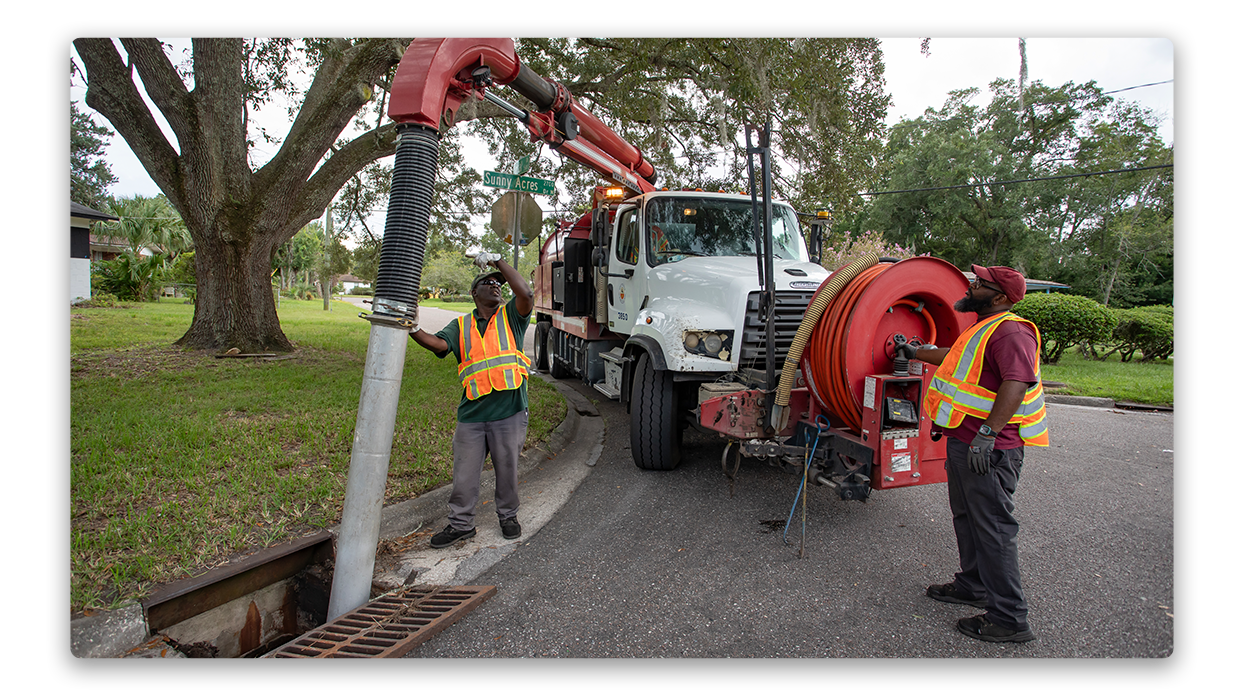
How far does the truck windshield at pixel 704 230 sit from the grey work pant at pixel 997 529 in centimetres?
330

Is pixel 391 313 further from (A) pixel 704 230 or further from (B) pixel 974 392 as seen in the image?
(A) pixel 704 230

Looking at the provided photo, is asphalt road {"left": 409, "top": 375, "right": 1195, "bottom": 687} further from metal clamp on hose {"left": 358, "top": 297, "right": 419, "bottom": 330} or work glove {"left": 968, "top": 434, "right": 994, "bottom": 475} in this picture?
metal clamp on hose {"left": 358, "top": 297, "right": 419, "bottom": 330}

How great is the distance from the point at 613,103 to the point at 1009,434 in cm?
991

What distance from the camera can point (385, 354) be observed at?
9.28ft

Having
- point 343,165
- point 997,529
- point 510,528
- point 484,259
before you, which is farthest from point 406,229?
point 343,165

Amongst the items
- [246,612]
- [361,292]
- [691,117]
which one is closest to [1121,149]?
[691,117]

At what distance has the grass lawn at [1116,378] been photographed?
8916mm

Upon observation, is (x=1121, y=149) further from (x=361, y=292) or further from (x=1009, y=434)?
(x=361, y=292)

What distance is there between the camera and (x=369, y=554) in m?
2.97

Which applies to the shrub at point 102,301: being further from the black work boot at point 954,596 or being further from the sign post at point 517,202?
the black work boot at point 954,596

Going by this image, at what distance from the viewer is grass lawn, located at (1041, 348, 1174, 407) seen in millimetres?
8916

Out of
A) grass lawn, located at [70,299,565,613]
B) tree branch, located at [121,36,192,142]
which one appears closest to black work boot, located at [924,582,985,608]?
grass lawn, located at [70,299,565,613]

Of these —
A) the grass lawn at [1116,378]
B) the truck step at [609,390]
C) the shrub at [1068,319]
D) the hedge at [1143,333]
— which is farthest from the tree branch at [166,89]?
the hedge at [1143,333]
